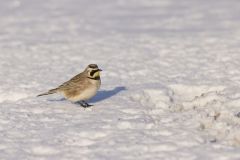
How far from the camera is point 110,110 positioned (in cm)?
799

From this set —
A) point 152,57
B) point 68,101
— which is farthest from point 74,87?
point 152,57

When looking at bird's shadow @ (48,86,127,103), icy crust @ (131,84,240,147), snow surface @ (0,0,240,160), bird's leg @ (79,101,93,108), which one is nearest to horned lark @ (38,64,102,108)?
bird's leg @ (79,101,93,108)

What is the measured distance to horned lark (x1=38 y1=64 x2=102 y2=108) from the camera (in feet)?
26.6

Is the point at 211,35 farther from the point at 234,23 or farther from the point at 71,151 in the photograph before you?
the point at 71,151

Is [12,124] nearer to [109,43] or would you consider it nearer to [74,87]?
[74,87]

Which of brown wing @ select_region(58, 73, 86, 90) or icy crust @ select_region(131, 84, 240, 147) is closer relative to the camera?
icy crust @ select_region(131, 84, 240, 147)

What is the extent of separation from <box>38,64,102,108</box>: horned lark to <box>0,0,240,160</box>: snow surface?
→ 147 mm

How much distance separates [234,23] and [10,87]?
Result: 5.38 meters

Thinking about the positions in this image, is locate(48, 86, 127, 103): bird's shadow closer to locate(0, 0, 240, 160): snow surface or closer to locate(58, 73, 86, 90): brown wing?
locate(0, 0, 240, 160): snow surface

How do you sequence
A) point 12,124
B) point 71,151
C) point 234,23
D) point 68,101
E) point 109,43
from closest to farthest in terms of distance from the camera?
point 71,151
point 12,124
point 68,101
point 109,43
point 234,23

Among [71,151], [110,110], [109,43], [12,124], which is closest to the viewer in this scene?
[71,151]

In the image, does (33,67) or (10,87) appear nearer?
(10,87)

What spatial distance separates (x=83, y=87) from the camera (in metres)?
8.11

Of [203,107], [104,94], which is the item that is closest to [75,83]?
[104,94]
